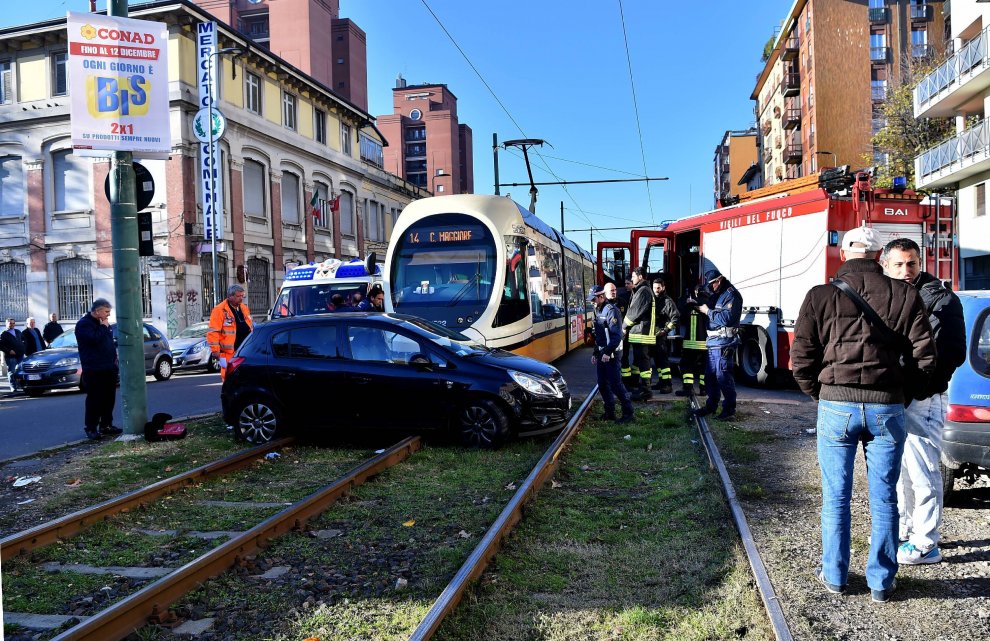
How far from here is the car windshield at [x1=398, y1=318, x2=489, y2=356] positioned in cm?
886

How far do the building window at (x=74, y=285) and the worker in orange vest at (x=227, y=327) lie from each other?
20.1m

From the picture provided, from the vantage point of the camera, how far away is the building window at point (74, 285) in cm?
2859

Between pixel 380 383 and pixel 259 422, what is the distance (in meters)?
1.59

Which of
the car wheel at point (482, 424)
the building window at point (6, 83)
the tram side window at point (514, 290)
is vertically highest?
the building window at point (6, 83)

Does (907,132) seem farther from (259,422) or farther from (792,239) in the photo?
(259,422)

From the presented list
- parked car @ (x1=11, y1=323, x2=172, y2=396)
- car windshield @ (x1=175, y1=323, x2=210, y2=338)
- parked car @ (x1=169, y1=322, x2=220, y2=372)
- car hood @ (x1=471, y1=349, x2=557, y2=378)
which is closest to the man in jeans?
car hood @ (x1=471, y1=349, x2=557, y2=378)

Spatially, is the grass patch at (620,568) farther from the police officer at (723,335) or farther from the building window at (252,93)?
the building window at (252,93)

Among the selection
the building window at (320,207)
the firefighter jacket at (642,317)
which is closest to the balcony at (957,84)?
the firefighter jacket at (642,317)

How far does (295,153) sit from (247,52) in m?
5.24

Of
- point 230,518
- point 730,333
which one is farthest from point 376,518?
point 730,333

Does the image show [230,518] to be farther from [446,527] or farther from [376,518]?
[446,527]

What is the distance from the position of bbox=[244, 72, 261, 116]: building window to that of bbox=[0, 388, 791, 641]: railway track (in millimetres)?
25595

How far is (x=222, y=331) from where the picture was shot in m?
11.0

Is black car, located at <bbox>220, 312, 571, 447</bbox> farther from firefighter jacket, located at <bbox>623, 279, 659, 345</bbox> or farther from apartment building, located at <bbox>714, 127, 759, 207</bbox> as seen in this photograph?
apartment building, located at <bbox>714, 127, 759, 207</bbox>
